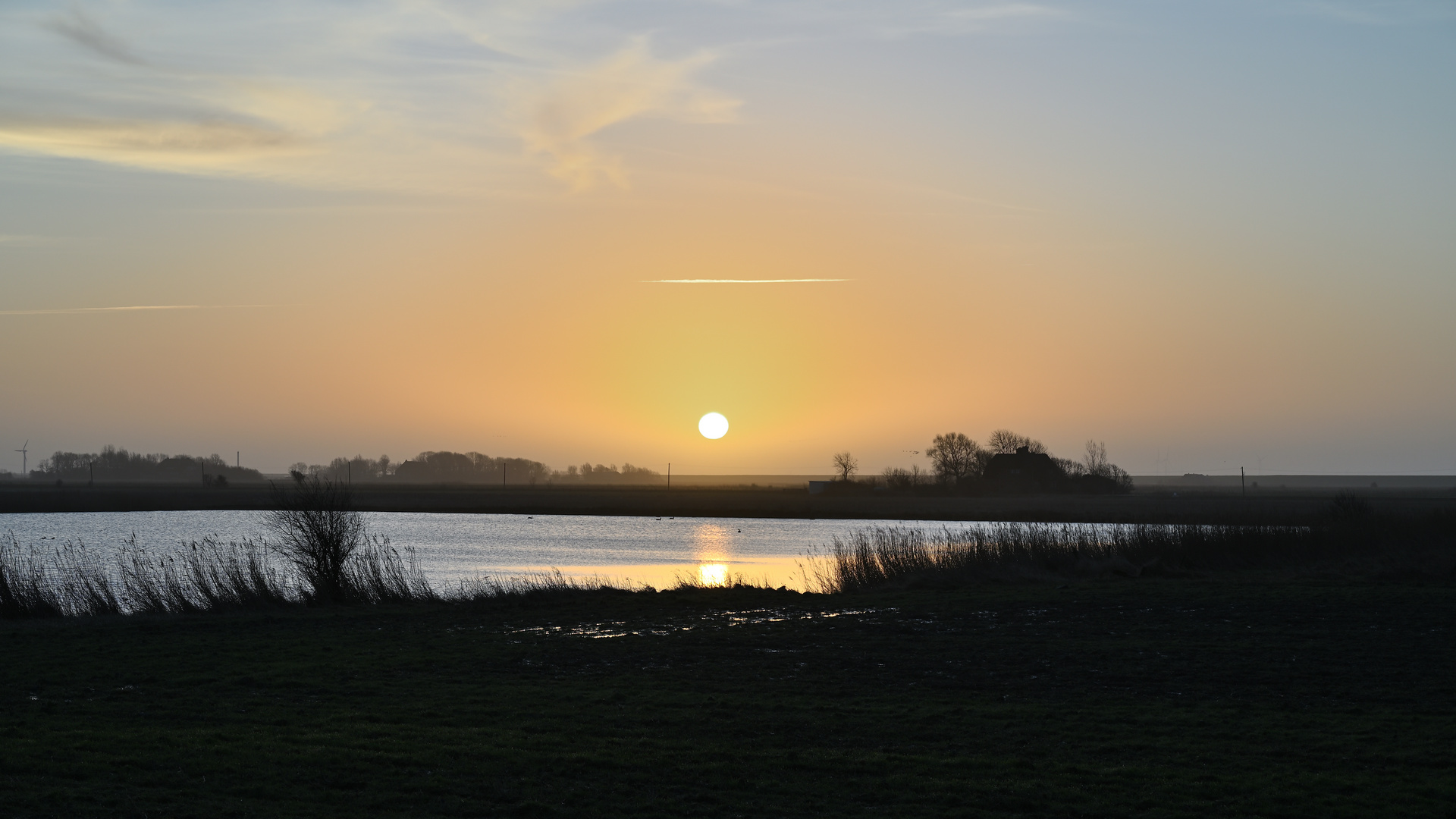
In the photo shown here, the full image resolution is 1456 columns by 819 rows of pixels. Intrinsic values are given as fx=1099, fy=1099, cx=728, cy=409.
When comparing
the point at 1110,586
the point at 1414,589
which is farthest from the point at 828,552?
the point at 1414,589

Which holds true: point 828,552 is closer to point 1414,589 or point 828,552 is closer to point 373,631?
point 1414,589

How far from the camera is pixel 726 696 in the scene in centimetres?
1310

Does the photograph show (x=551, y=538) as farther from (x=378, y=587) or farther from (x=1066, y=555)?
(x=378, y=587)

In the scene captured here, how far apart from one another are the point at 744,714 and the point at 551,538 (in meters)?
49.3

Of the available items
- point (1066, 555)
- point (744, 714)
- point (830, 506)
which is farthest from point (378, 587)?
point (830, 506)

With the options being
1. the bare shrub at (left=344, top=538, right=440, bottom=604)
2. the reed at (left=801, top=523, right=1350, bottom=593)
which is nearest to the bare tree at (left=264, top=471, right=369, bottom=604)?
the bare shrub at (left=344, top=538, right=440, bottom=604)

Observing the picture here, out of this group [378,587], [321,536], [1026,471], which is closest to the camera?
[378,587]

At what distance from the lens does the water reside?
40438mm

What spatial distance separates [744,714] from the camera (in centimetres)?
1211

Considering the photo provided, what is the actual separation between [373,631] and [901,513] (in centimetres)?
7255

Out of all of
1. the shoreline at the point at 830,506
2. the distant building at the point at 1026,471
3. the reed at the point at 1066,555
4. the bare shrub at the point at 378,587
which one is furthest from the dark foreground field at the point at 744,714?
the distant building at the point at 1026,471

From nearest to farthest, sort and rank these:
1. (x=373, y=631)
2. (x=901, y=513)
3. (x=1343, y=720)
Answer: (x=1343, y=720) < (x=373, y=631) < (x=901, y=513)

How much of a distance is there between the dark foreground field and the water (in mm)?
15741

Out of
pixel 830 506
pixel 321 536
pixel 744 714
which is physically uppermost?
pixel 321 536
